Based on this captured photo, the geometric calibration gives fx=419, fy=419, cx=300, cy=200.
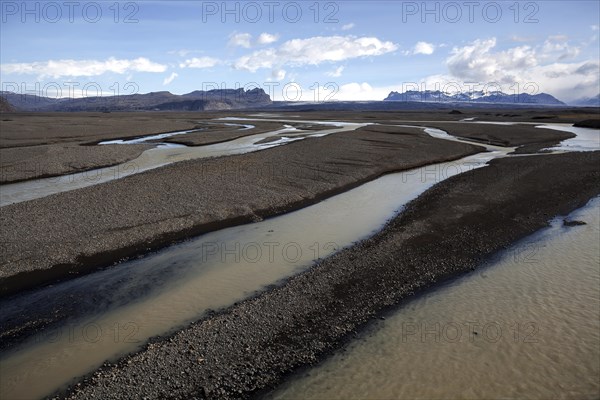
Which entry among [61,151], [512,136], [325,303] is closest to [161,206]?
[325,303]

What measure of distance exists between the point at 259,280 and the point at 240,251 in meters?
3.05

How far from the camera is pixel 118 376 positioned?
9.68m

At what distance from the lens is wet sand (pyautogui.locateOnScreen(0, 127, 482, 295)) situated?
1662 cm

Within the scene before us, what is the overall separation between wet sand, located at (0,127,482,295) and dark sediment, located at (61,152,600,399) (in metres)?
6.91

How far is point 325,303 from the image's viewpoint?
43.0 feet

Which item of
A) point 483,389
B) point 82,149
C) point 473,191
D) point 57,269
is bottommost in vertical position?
point 483,389

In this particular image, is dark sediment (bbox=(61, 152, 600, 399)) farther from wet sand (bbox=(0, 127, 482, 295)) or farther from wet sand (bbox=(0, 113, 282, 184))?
wet sand (bbox=(0, 113, 282, 184))

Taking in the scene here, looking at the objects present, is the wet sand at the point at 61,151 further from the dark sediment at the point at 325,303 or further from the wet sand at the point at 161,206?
the dark sediment at the point at 325,303

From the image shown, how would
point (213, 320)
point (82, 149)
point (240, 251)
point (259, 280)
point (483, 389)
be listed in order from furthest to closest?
1. point (82, 149)
2. point (240, 251)
3. point (259, 280)
4. point (213, 320)
5. point (483, 389)

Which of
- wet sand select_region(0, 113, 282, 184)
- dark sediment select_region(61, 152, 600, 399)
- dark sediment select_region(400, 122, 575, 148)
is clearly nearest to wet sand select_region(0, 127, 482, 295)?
dark sediment select_region(61, 152, 600, 399)

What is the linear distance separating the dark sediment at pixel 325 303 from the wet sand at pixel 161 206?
22.7ft

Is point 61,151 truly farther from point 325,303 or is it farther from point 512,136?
point 512,136

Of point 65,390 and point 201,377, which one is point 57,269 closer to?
point 65,390

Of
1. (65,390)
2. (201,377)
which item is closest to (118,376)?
(65,390)
